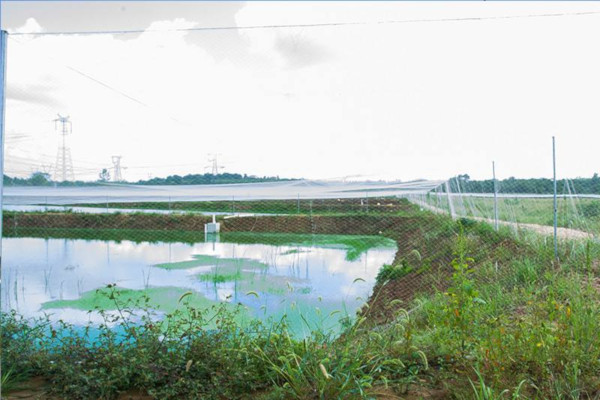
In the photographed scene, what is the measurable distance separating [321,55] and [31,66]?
2206 millimetres

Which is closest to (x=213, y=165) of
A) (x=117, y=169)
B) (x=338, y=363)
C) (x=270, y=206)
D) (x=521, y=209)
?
(x=117, y=169)

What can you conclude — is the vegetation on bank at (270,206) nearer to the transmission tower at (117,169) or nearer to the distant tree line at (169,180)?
the distant tree line at (169,180)

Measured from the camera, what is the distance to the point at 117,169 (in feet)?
15.4

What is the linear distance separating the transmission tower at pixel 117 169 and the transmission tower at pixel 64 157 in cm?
44

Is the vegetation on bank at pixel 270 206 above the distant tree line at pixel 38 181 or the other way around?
the other way around

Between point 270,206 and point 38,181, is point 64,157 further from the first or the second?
point 270,206

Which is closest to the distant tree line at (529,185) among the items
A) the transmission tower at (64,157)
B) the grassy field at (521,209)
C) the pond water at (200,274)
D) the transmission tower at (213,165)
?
the grassy field at (521,209)

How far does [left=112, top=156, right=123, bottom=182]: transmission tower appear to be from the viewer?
179 inches

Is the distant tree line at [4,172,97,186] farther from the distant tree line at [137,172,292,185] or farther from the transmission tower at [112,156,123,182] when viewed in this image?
the distant tree line at [137,172,292,185]

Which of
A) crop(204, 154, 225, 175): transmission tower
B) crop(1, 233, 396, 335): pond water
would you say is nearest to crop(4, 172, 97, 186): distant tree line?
crop(1, 233, 396, 335): pond water

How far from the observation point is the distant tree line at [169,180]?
15.1 feet

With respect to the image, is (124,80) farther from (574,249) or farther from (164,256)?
(164,256)

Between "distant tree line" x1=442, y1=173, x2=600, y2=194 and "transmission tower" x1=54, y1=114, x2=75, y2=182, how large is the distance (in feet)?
17.9

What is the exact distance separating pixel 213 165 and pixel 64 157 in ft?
5.35
